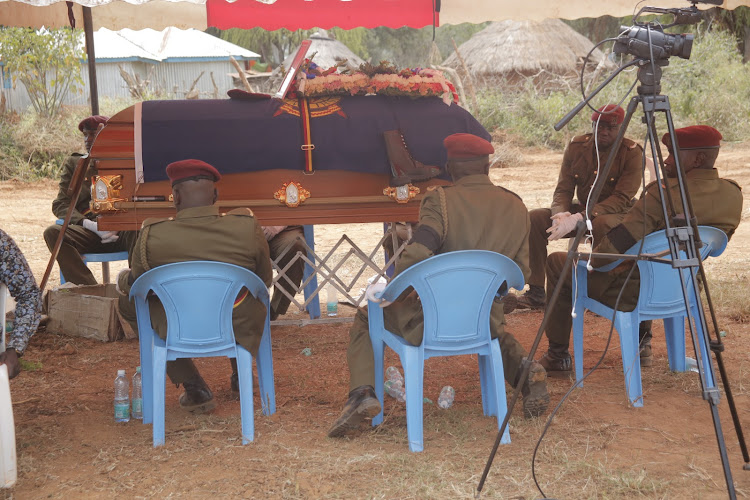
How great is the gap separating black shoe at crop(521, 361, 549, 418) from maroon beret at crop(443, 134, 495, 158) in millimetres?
1088

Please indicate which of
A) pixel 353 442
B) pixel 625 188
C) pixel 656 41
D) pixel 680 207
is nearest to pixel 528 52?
pixel 625 188

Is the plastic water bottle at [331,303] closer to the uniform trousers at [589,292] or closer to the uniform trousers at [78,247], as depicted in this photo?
the uniform trousers at [78,247]

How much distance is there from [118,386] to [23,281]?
872mm

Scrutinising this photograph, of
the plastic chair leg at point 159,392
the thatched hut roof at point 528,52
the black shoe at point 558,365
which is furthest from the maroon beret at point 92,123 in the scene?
the thatched hut roof at point 528,52

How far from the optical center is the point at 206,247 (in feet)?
12.7

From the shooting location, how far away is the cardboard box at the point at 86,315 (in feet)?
18.8

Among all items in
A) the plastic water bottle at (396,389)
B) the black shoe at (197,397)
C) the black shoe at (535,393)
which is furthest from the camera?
the plastic water bottle at (396,389)

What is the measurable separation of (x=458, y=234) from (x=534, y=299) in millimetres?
2837

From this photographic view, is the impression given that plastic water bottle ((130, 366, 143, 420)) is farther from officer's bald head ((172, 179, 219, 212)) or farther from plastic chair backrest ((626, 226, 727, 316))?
plastic chair backrest ((626, 226, 727, 316))

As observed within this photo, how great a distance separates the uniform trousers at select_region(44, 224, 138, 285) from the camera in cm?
624

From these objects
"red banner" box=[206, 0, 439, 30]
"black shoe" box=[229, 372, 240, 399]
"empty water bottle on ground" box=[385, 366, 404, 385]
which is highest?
"red banner" box=[206, 0, 439, 30]

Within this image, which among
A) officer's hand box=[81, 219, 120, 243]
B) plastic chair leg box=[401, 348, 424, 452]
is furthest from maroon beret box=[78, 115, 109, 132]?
plastic chair leg box=[401, 348, 424, 452]

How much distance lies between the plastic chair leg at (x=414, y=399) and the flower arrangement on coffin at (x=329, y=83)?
2.77 metres

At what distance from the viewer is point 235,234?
3.91 m
